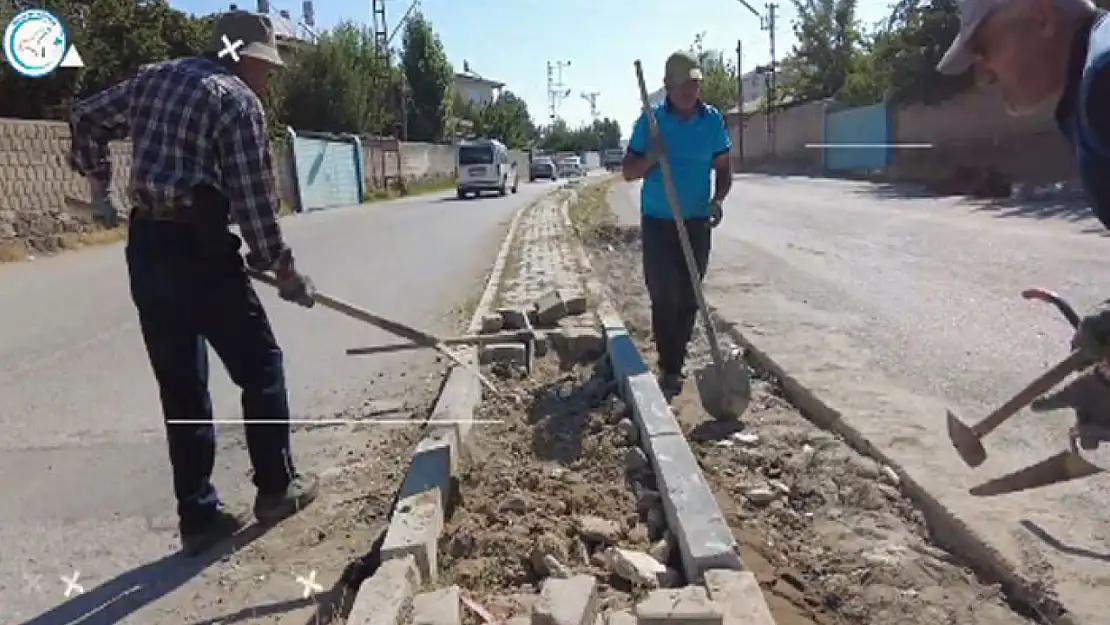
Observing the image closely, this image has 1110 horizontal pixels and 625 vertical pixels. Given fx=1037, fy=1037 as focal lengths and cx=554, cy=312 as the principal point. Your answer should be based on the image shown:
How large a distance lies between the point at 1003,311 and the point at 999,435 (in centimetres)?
327

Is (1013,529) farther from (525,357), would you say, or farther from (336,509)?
(525,357)

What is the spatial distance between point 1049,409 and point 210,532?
281 centimetres

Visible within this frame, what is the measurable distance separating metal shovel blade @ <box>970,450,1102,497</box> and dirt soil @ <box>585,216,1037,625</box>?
53 centimetres

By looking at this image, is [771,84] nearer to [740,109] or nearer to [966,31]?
[740,109]

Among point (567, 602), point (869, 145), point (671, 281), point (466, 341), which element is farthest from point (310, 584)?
point (869, 145)

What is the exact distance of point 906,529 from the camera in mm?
3615

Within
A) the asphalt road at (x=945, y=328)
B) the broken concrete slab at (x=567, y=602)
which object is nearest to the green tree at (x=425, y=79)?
the asphalt road at (x=945, y=328)

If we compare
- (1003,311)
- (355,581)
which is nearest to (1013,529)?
(355,581)

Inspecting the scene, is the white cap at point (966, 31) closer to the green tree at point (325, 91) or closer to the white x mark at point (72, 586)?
the white x mark at point (72, 586)

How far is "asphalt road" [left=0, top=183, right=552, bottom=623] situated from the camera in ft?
12.4

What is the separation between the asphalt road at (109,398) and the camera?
149 inches

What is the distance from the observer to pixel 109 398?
601 cm

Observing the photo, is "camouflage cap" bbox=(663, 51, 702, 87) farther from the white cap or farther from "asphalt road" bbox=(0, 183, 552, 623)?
the white cap

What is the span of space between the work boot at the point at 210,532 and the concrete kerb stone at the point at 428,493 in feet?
2.05
